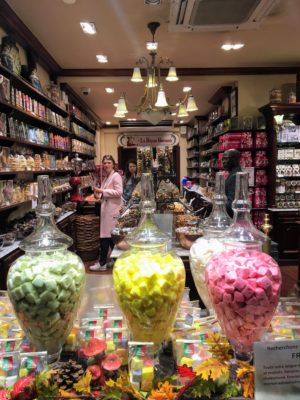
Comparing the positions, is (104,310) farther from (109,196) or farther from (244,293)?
(109,196)

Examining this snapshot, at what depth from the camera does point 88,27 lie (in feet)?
12.7

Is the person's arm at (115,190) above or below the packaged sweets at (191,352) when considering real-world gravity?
above

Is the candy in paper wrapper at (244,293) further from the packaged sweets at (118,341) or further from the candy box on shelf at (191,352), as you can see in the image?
the packaged sweets at (118,341)

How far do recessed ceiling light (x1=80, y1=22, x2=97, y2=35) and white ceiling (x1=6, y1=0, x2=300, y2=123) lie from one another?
5 cm

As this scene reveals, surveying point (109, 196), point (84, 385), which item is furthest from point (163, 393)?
point (109, 196)

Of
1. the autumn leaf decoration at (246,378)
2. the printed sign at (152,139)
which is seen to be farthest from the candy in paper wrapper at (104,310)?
the printed sign at (152,139)

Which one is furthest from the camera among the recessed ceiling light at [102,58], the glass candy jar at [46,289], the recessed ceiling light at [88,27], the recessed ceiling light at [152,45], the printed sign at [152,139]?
the recessed ceiling light at [102,58]

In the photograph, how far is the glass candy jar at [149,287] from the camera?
0.85m

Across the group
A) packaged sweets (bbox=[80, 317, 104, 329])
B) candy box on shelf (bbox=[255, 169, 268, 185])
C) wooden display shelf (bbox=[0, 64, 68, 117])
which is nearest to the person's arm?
wooden display shelf (bbox=[0, 64, 68, 117])

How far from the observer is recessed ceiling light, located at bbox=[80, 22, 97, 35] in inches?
150

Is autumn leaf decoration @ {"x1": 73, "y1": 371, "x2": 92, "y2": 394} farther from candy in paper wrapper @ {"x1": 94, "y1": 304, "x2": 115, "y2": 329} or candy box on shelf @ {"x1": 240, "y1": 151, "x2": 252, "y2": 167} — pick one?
candy box on shelf @ {"x1": 240, "y1": 151, "x2": 252, "y2": 167}

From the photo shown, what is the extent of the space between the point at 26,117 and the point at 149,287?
3941 mm

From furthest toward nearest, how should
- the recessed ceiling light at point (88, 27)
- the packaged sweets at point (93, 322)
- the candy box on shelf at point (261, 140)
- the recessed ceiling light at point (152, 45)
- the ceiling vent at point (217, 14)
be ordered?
the candy box on shelf at point (261, 140), the recessed ceiling light at point (152, 45), the recessed ceiling light at point (88, 27), the ceiling vent at point (217, 14), the packaged sweets at point (93, 322)

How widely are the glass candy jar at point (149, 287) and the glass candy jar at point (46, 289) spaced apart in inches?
4.9
